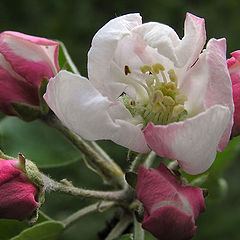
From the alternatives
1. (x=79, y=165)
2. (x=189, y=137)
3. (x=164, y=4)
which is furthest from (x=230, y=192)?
(x=189, y=137)

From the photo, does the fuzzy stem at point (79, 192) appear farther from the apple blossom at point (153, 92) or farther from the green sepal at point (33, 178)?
the apple blossom at point (153, 92)

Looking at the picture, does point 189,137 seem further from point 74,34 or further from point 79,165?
point 74,34

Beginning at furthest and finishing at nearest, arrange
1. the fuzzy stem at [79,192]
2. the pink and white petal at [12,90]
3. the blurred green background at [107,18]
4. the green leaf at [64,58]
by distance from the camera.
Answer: the blurred green background at [107,18] → the green leaf at [64,58] → the pink and white petal at [12,90] → the fuzzy stem at [79,192]

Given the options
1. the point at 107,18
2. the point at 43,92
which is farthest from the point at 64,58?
the point at 107,18

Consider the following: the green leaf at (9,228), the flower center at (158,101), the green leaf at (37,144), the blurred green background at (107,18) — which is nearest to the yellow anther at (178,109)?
the flower center at (158,101)

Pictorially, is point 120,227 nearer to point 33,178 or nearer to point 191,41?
point 33,178
